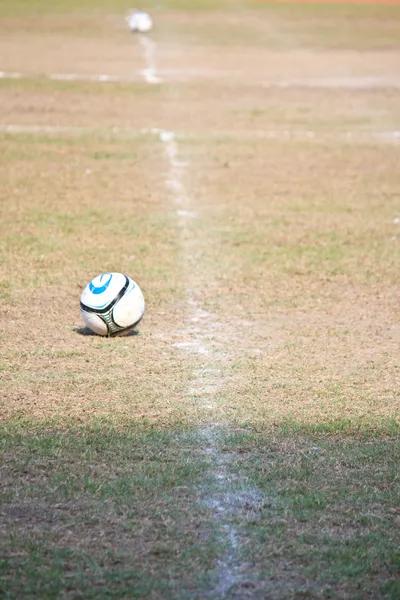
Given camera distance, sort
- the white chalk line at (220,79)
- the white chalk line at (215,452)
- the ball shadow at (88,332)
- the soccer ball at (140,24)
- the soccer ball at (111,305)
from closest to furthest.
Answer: the white chalk line at (215,452)
the soccer ball at (111,305)
the ball shadow at (88,332)
the white chalk line at (220,79)
the soccer ball at (140,24)

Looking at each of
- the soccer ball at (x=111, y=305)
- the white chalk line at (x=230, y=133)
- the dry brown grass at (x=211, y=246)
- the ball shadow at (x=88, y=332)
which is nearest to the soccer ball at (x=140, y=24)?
the dry brown grass at (x=211, y=246)

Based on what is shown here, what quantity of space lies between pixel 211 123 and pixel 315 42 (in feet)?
41.4

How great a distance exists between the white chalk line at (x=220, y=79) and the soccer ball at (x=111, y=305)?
1309 cm

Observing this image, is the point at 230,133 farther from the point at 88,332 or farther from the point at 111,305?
the point at 111,305

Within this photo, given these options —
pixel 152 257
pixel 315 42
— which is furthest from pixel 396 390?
pixel 315 42

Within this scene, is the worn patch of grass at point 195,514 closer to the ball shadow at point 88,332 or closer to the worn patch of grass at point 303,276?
the worn patch of grass at point 303,276

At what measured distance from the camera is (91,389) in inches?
255

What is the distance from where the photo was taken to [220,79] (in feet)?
68.0

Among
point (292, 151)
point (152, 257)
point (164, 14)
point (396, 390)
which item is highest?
point (396, 390)

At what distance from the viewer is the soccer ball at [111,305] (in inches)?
289

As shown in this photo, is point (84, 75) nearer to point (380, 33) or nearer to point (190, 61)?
point (190, 61)

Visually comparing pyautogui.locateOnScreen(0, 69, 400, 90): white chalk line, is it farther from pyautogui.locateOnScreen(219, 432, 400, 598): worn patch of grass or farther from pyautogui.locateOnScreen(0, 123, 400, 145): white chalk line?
pyautogui.locateOnScreen(219, 432, 400, 598): worn patch of grass

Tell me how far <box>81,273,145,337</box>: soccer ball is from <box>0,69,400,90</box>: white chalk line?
13089 millimetres

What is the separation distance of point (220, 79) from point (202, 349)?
46.7ft
